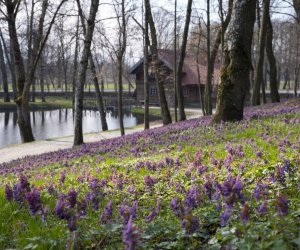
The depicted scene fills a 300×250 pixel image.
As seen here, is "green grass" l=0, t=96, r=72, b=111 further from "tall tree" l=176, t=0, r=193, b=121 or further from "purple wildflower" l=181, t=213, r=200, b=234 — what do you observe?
"purple wildflower" l=181, t=213, r=200, b=234

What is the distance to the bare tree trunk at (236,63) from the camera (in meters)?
12.6

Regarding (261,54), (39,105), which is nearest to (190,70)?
(39,105)

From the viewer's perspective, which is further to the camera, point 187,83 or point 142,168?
point 187,83

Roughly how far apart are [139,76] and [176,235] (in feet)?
227

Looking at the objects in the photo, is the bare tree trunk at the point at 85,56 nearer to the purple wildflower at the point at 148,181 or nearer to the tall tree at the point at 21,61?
the tall tree at the point at 21,61

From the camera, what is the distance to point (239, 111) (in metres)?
13.0

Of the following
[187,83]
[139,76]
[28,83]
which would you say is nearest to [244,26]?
[28,83]

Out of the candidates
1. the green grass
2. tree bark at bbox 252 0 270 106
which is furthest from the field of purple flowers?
the green grass

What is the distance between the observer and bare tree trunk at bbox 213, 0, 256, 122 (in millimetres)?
12586

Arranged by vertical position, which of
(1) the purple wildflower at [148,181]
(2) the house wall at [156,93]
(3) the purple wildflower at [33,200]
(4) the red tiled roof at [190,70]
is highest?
(4) the red tiled roof at [190,70]

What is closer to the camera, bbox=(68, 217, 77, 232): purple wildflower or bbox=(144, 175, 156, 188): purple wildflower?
bbox=(68, 217, 77, 232): purple wildflower

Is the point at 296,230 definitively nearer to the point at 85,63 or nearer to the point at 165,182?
the point at 165,182

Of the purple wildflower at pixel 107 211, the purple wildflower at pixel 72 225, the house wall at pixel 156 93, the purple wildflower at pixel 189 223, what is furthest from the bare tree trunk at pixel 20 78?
the house wall at pixel 156 93

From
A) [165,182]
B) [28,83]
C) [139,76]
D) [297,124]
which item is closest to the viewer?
[165,182]
